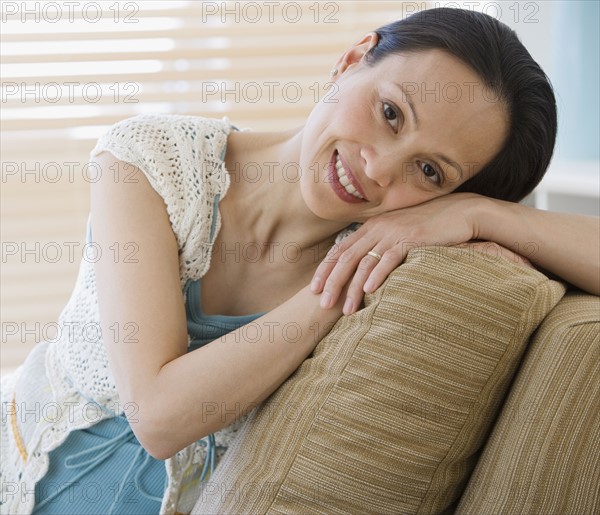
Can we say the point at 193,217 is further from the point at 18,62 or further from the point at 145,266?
the point at 18,62

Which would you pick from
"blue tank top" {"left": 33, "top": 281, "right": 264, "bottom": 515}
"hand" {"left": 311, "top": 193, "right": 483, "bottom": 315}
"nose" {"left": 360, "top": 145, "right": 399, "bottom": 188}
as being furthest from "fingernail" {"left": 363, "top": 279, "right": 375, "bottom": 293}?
"blue tank top" {"left": 33, "top": 281, "right": 264, "bottom": 515}

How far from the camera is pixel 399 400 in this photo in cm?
87

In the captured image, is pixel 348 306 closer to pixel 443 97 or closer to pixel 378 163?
pixel 378 163

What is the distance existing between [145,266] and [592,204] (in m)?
1.13

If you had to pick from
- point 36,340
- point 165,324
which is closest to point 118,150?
point 165,324

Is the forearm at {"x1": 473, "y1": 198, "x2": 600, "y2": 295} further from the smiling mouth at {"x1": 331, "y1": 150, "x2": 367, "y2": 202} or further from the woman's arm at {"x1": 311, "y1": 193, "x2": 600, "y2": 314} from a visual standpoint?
the smiling mouth at {"x1": 331, "y1": 150, "x2": 367, "y2": 202}

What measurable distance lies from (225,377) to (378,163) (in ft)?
1.19

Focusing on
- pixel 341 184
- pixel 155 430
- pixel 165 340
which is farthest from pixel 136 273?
pixel 341 184

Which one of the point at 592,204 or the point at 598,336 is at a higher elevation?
the point at 598,336

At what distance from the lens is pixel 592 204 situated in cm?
174

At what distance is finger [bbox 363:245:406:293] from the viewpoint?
0.95 m

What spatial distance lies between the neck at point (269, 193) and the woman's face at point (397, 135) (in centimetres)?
10

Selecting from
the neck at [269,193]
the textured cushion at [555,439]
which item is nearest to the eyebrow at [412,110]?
the neck at [269,193]

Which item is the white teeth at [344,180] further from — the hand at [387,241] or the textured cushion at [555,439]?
the textured cushion at [555,439]
